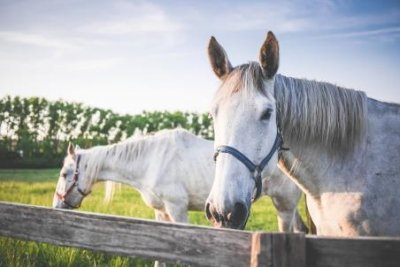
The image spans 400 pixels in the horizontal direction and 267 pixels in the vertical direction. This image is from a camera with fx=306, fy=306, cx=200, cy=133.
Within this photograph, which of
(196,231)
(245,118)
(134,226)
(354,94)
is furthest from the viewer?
(354,94)

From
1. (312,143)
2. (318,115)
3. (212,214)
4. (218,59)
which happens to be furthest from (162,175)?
(212,214)

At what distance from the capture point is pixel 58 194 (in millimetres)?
7000

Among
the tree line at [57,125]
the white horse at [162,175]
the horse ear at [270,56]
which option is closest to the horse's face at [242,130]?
the horse ear at [270,56]

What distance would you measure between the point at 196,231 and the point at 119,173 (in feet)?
18.3

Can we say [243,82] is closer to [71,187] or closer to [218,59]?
[218,59]

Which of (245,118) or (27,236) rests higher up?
(245,118)

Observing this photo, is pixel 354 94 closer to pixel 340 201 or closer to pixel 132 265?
pixel 340 201

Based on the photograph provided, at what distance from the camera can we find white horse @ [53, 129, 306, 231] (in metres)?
6.44

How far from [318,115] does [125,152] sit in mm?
5164

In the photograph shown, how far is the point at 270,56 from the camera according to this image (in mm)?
2480

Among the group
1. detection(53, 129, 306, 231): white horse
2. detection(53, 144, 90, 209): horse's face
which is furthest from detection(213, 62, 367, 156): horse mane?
detection(53, 144, 90, 209): horse's face

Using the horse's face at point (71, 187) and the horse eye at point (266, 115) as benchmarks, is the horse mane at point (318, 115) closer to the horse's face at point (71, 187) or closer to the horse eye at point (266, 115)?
the horse eye at point (266, 115)

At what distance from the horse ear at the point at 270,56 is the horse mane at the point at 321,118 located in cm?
21

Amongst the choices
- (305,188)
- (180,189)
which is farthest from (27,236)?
(180,189)
